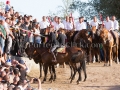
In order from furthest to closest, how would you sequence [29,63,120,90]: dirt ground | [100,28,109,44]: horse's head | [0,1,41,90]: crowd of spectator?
[100,28,109,44]: horse's head < [29,63,120,90]: dirt ground < [0,1,41,90]: crowd of spectator

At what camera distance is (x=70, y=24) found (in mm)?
22359

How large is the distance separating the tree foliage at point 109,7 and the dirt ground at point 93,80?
39.8ft

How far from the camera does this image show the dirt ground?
1620cm

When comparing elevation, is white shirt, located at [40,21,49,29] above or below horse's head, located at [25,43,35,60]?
above

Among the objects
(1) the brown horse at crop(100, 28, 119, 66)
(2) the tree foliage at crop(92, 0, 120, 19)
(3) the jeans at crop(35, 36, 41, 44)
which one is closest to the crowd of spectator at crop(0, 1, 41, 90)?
(3) the jeans at crop(35, 36, 41, 44)

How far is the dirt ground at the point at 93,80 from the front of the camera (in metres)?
16.2

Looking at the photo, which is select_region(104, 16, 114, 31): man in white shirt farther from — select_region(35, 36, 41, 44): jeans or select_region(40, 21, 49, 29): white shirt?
select_region(35, 36, 41, 44): jeans

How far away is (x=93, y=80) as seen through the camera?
17.9m

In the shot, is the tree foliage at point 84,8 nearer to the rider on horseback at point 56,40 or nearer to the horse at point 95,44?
the horse at point 95,44

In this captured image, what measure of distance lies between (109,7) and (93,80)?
1720cm

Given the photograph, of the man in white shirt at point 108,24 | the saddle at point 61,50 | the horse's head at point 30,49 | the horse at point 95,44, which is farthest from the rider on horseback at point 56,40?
the man in white shirt at point 108,24

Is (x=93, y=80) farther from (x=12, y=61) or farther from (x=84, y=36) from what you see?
(x=12, y=61)

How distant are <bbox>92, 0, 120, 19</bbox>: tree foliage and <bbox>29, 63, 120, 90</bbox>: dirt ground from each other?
39.8ft

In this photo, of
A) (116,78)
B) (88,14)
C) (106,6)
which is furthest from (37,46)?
(88,14)
